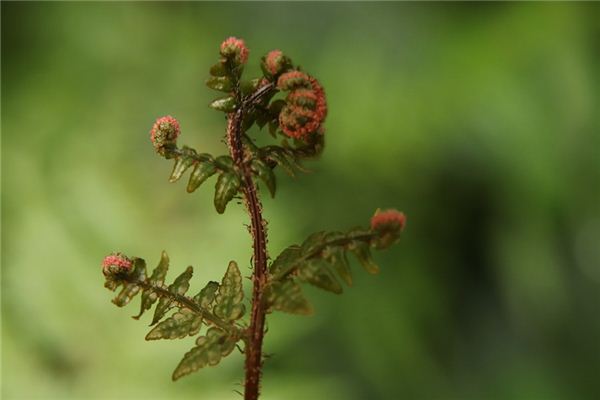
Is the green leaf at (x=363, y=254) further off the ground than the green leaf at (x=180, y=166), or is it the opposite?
the green leaf at (x=180, y=166)

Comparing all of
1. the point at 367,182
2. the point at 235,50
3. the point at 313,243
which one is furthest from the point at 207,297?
the point at 367,182

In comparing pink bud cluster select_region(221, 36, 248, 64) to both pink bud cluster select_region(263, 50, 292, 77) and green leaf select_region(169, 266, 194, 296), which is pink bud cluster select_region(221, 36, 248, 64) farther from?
green leaf select_region(169, 266, 194, 296)

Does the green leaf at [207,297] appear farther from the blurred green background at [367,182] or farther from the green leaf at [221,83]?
the blurred green background at [367,182]

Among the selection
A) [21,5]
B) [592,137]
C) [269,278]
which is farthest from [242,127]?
[21,5]

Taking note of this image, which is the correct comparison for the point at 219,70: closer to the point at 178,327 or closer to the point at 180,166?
the point at 180,166

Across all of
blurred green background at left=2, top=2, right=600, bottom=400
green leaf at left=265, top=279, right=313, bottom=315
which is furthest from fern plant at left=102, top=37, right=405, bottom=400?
blurred green background at left=2, top=2, right=600, bottom=400

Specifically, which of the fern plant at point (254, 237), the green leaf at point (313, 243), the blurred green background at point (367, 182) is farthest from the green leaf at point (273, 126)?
the blurred green background at point (367, 182)
